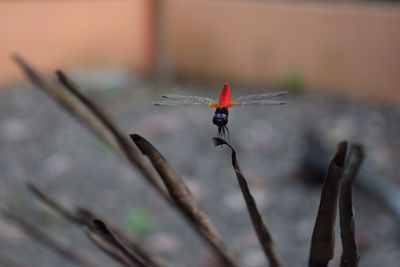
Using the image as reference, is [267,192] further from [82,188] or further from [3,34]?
[3,34]

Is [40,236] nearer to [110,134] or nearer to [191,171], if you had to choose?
[110,134]

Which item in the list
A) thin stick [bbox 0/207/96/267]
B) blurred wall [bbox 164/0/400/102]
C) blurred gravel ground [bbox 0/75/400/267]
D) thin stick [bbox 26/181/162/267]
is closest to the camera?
thin stick [bbox 26/181/162/267]

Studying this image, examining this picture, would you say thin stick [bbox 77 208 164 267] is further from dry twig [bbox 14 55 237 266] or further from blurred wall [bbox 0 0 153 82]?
blurred wall [bbox 0 0 153 82]

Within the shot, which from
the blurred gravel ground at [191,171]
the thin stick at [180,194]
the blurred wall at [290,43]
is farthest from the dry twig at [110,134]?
the blurred wall at [290,43]

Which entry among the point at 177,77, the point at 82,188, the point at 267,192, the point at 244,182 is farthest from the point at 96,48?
the point at 244,182

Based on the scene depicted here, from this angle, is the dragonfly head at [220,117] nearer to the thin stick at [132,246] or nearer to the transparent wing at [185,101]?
the transparent wing at [185,101]

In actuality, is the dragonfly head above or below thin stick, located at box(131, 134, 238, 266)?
below

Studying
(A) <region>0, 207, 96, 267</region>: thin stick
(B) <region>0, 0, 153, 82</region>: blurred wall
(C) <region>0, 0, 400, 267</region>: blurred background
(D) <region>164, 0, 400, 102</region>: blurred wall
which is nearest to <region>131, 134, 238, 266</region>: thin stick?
(A) <region>0, 207, 96, 267</region>: thin stick

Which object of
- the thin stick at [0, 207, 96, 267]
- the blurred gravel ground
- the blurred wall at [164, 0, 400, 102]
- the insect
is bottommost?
the insect
